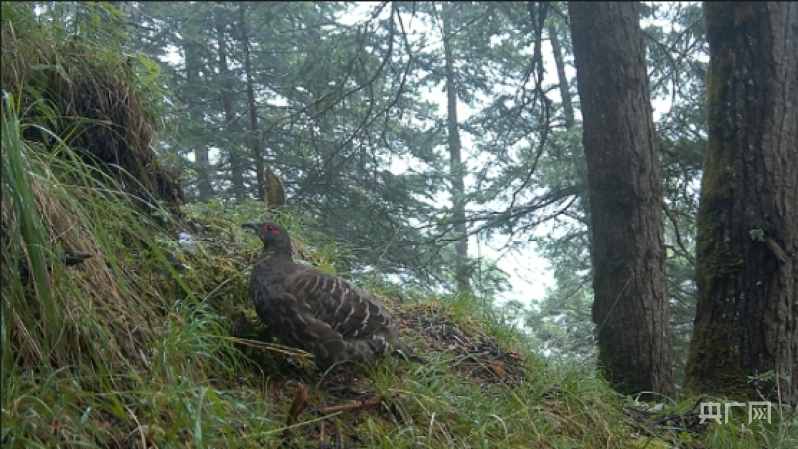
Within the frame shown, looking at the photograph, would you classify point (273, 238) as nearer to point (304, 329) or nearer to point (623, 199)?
point (304, 329)

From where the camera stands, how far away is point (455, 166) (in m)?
14.1

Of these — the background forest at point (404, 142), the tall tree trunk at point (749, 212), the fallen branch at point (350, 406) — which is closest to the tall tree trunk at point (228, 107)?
the background forest at point (404, 142)

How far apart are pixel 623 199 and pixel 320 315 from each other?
10.3 feet

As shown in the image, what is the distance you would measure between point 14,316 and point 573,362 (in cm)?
344

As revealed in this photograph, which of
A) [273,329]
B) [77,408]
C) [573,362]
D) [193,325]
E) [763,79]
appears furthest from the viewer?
[763,79]

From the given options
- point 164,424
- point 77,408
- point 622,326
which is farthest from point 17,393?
point 622,326

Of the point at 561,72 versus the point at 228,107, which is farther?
the point at 561,72

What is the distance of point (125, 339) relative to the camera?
2551mm

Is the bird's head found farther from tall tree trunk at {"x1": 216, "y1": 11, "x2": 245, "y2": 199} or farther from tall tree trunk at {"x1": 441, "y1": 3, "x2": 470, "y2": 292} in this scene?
tall tree trunk at {"x1": 216, "y1": 11, "x2": 245, "y2": 199}

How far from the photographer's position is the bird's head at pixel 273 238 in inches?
142

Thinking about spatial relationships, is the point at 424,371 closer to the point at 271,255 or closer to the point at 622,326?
the point at 271,255

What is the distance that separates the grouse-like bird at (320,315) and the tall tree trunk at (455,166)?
12.2 feet

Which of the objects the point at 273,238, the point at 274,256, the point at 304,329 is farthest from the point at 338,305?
the point at 273,238

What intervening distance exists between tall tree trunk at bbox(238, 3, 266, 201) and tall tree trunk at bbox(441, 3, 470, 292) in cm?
304
